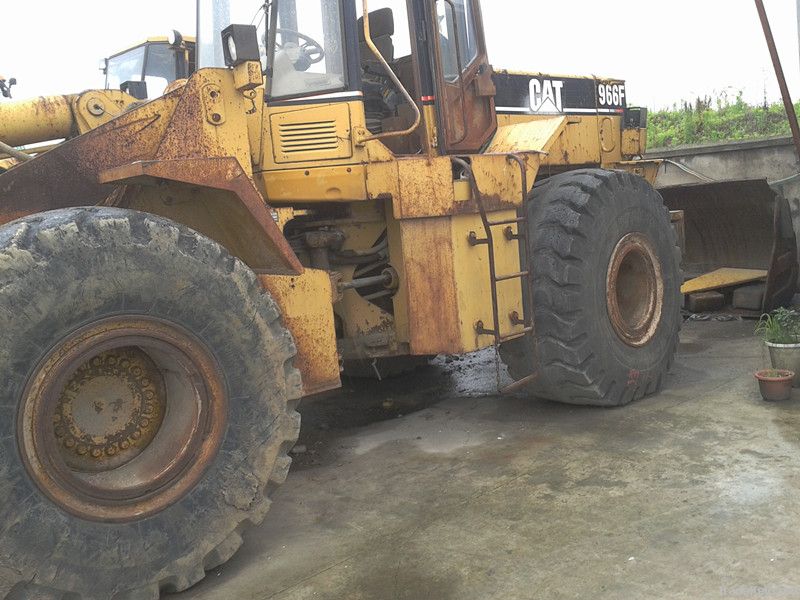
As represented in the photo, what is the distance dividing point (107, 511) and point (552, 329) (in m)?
2.84

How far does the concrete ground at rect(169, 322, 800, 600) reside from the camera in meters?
3.14

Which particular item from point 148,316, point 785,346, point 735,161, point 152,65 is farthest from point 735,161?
point 148,316

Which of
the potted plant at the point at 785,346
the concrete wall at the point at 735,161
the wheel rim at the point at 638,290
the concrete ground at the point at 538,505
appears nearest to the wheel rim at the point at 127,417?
the concrete ground at the point at 538,505

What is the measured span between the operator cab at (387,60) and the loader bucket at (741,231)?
11.6 feet

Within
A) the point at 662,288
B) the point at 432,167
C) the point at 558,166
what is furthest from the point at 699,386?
the point at 432,167

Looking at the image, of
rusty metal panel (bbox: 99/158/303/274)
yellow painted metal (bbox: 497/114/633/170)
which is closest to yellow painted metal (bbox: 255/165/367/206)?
rusty metal panel (bbox: 99/158/303/274)

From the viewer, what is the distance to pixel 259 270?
3.79 m

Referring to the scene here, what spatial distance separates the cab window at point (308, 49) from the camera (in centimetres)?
434

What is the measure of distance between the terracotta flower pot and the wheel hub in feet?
11.9

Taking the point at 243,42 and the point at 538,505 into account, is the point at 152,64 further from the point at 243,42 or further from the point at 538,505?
the point at 538,505

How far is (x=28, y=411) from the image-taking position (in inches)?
111

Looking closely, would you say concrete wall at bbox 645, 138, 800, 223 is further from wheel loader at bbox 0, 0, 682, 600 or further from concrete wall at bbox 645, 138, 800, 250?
wheel loader at bbox 0, 0, 682, 600

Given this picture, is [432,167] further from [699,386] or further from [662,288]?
[699,386]

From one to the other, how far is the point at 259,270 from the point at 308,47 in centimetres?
132
